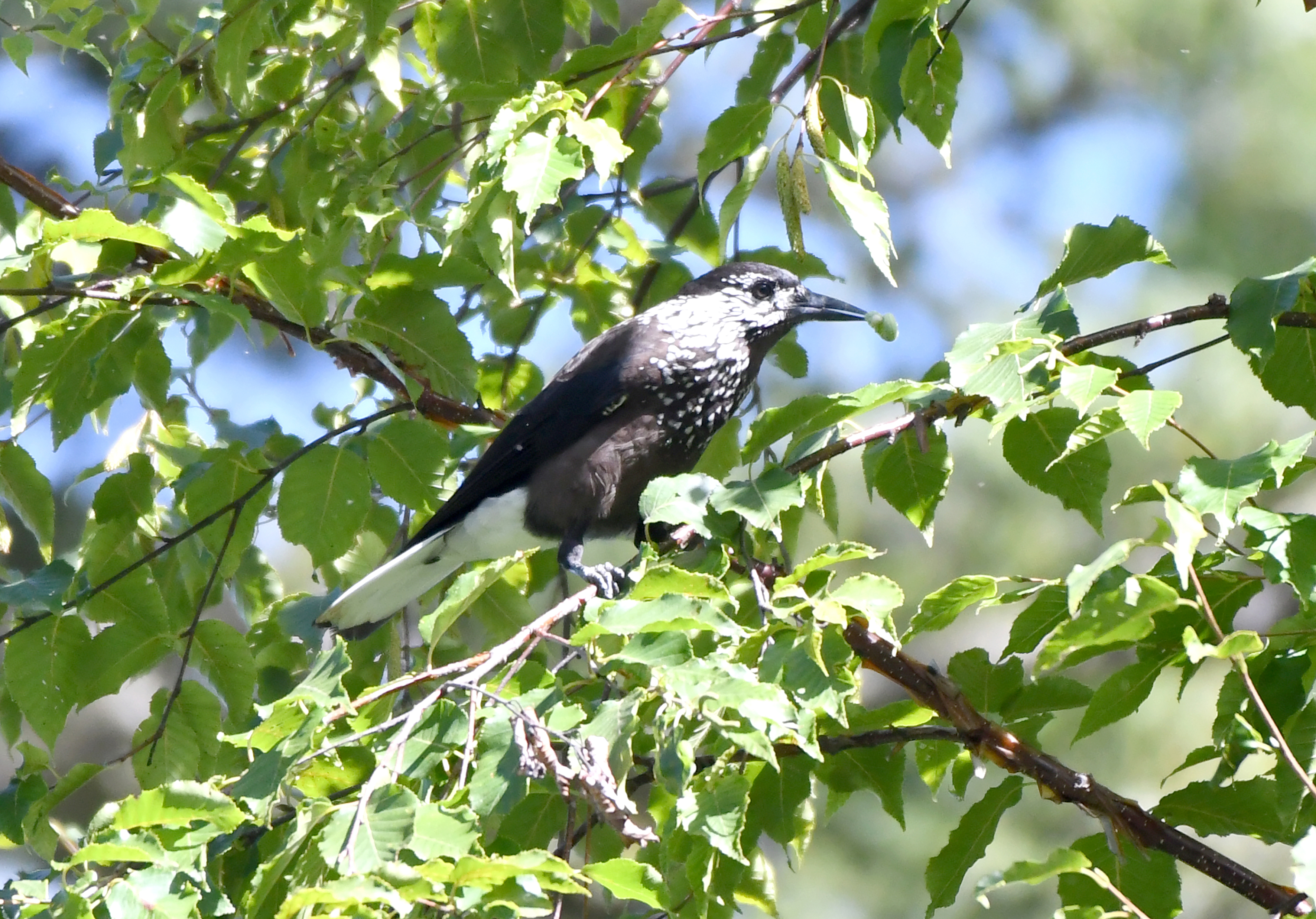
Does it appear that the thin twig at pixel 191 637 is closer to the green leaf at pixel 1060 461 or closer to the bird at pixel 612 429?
the bird at pixel 612 429

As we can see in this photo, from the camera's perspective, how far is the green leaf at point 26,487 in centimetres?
249

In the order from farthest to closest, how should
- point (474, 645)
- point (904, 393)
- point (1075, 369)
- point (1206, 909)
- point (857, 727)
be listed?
point (1206, 909) < point (474, 645) < point (857, 727) < point (904, 393) < point (1075, 369)

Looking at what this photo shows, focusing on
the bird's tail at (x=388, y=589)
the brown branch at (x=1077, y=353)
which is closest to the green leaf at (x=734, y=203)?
the brown branch at (x=1077, y=353)

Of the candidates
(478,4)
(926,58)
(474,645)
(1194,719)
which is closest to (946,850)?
(926,58)

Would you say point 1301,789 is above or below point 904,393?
below

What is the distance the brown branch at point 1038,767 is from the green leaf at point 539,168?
0.72 m

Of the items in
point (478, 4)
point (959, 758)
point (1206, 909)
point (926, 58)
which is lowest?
point (1206, 909)

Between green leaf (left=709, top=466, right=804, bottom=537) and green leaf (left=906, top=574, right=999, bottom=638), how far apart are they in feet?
0.68

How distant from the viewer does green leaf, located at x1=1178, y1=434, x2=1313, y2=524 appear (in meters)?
1.35

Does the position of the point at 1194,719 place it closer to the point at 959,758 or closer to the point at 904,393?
the point at 959,758

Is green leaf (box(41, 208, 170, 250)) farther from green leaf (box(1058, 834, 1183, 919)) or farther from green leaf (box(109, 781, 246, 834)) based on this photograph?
green leaf (box(1058, 834, 1183, 919))

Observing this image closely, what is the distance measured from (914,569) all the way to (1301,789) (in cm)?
508

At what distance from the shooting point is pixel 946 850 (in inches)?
71.8

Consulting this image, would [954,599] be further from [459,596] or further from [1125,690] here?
[459,596]
